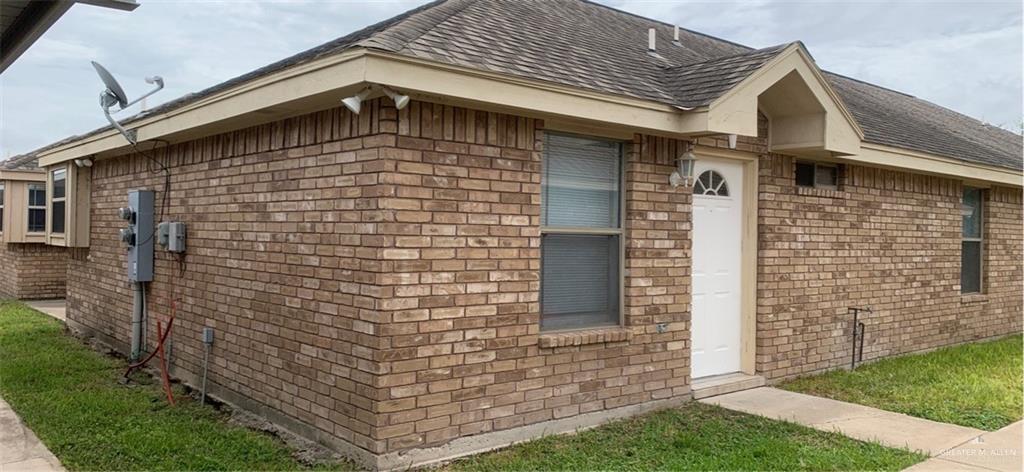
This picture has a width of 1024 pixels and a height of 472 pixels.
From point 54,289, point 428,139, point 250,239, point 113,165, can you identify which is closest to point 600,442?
point 428,139

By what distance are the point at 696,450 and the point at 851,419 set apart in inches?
69.4

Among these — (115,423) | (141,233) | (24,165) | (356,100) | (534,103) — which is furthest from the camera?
(24,165)

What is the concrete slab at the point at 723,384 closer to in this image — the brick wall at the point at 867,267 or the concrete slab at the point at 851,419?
the concrete slab at the point at 851,419

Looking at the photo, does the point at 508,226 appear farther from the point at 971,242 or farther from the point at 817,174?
the point at 971,242

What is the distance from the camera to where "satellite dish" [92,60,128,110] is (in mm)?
7246

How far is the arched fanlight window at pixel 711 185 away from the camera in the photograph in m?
7.08

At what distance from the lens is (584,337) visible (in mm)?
5859

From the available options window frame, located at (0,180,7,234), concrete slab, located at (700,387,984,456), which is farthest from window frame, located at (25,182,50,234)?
concrete slab, located at (700,387,984,456)

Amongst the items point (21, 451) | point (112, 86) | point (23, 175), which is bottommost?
point (21, 451)

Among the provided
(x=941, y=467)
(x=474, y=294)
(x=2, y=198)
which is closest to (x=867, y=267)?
(x=941, y=467)

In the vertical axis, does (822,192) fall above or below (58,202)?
above

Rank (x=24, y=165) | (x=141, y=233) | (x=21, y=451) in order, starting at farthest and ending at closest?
1. (x=24, y=165)
2. (x=141, y=233)
3. (x=21, y=451)

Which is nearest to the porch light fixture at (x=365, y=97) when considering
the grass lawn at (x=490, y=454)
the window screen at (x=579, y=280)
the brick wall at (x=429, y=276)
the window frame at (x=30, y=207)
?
the brick wall at (x=429, y=276)

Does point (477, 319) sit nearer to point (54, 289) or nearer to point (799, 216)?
point (799, 216)
